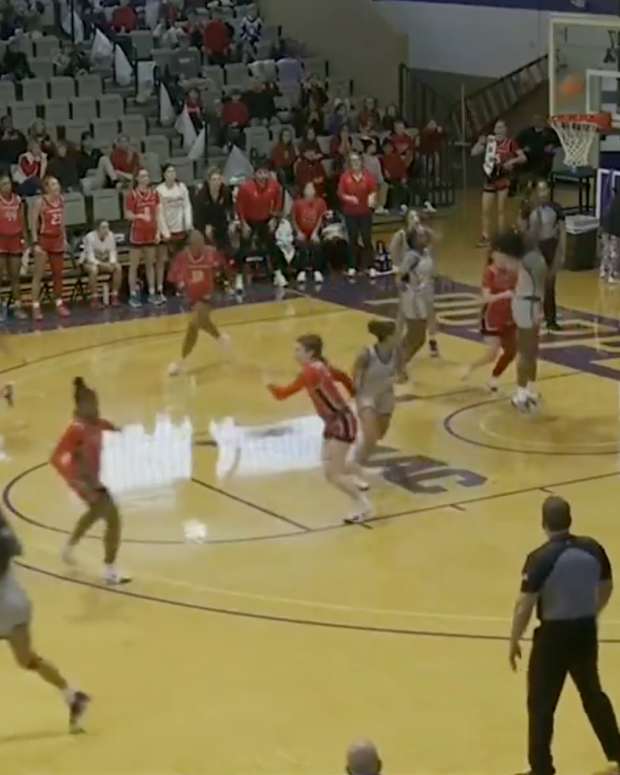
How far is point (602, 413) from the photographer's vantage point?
17.3 m

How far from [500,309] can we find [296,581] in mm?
5267

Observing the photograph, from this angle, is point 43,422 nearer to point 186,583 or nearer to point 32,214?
point 186,583

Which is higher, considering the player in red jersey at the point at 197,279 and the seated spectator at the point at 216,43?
the seated spectator at the point at 216,43

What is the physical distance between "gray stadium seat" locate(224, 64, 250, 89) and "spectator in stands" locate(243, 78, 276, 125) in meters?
1.45

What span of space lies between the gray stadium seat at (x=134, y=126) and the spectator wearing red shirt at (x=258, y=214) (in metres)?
4.12

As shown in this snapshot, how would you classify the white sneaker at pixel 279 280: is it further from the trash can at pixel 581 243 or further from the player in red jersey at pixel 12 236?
the trash can at pixel 581 243

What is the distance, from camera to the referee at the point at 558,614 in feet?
29.6

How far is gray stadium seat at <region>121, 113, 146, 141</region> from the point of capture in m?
27.9

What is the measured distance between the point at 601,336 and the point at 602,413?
3.59 m

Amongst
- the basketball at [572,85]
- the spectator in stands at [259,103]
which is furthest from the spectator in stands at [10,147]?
the basketball at [572,85]

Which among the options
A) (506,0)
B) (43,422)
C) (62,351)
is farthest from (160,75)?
(43,422)

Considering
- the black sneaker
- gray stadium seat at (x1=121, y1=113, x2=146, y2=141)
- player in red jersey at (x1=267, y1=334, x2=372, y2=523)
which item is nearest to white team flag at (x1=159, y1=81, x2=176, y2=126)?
gray stadium seat at (x1=121, y1=113, x2=146, y2=141)

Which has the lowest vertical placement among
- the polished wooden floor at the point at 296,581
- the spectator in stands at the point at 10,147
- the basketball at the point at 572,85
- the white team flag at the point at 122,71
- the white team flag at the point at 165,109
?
the polished wooden floor at the point at 296,581

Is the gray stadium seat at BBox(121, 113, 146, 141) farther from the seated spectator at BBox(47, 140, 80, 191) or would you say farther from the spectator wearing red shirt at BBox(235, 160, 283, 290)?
the spectator wearing red shirt at BBox(235, 160, 283, 290)
